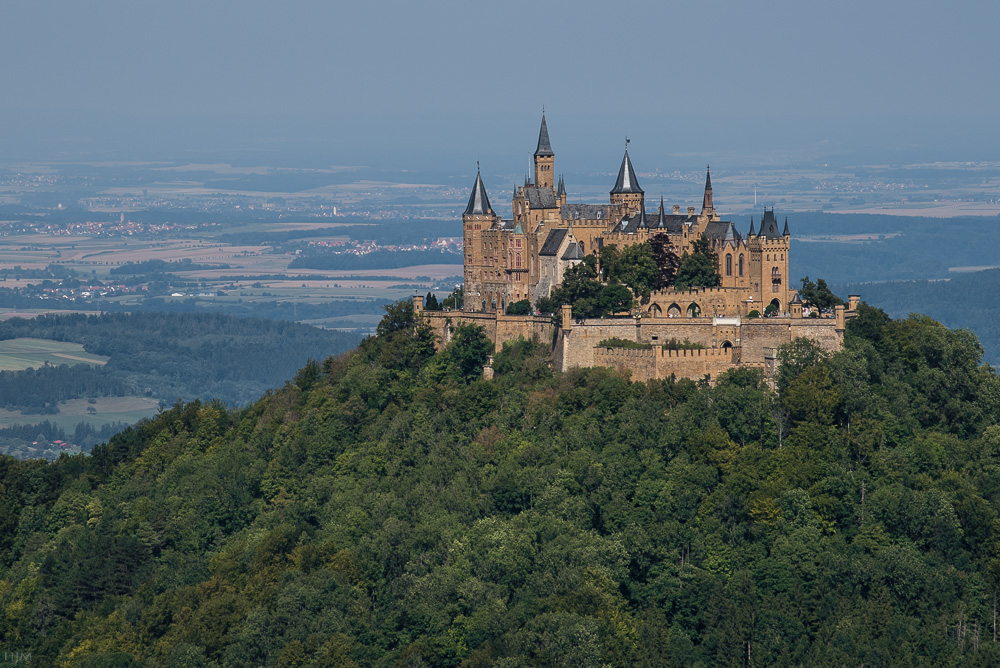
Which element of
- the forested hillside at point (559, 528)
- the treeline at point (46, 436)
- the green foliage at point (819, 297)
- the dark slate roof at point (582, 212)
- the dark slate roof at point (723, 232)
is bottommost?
the treeline at point (46, 436)

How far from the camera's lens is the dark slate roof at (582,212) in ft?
273

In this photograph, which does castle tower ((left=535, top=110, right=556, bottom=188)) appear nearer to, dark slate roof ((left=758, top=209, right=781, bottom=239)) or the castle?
the castle

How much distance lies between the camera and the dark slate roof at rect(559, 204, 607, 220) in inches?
3273

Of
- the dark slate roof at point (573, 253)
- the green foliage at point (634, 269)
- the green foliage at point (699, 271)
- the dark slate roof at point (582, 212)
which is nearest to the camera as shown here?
the green foliage at point (634, 269)

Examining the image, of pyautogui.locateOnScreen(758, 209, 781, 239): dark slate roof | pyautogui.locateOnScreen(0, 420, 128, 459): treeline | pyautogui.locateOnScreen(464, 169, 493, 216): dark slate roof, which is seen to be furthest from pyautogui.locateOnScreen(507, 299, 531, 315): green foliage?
pyautogui.locateOnScreen(0, 420, 128, 459): treeline

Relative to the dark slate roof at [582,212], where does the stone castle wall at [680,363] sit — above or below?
below

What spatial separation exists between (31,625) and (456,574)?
70.2 ft

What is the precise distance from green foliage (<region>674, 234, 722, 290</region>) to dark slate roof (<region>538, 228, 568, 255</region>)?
605cm

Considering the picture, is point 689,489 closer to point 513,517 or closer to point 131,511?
point 513,517

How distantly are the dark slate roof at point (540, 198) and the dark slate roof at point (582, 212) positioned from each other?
1.65 ft

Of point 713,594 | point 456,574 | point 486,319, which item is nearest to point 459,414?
point 486,319

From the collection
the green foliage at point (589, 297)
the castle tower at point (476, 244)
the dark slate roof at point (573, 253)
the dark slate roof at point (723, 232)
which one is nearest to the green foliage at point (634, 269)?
the green foliage at point (589, 297)

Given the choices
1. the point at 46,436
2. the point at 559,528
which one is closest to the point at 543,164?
the point at 559,528

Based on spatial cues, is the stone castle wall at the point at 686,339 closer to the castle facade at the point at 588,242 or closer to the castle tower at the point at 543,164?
the castle facade at the point at 588,242
